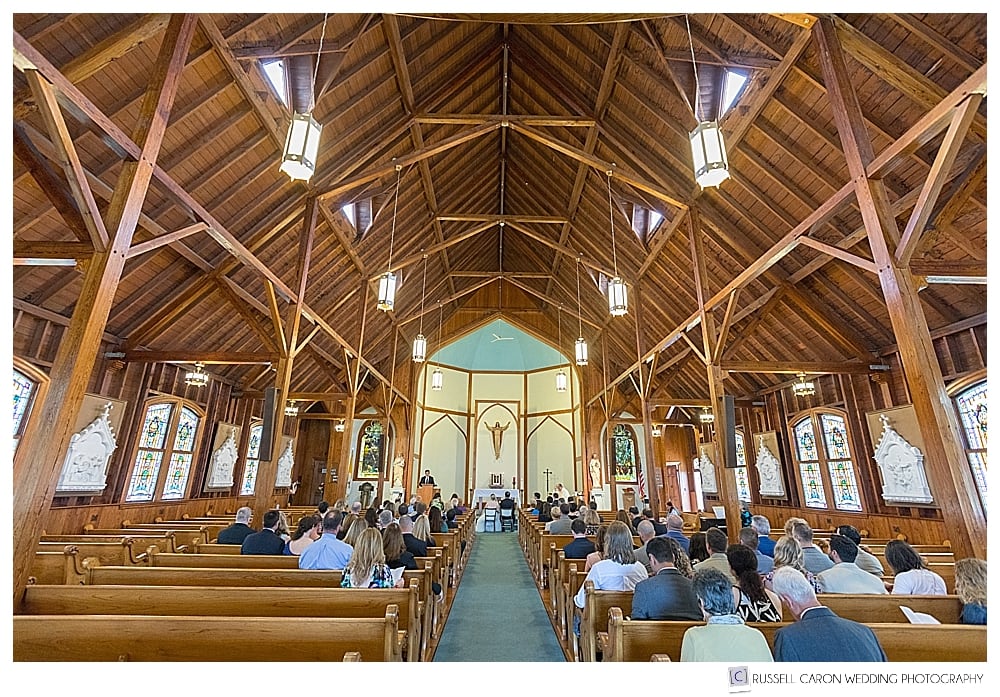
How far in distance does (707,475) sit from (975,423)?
8.39 metres

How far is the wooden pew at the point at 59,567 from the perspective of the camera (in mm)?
4406

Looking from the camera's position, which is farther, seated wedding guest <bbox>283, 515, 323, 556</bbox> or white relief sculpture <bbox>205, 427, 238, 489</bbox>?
white relief sculpture <bbox>205, 427, 238, 489</bbox>

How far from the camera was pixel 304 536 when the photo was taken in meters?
5.16

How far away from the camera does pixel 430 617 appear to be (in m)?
4.37

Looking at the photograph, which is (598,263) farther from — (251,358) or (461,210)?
(251,358)

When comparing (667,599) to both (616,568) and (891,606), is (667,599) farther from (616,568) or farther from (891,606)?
(891,606)

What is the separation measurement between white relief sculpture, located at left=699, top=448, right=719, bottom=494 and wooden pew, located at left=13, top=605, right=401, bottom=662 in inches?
569

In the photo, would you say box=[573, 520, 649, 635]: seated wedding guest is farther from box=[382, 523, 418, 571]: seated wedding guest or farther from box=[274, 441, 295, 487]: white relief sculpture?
box=[274, 441, 295, 487]: white relief sculpture

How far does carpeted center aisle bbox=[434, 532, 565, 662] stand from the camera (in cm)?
434

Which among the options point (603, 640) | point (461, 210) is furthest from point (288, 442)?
point (603, 640)

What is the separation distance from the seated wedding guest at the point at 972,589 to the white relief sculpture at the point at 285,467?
48.9 ft

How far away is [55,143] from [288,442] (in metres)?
12.7

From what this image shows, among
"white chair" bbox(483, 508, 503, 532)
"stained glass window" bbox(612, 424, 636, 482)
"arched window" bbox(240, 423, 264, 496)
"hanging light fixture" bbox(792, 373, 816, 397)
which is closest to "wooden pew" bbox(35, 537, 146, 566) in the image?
"arched window" bbox(240, 423, 264, 496)
